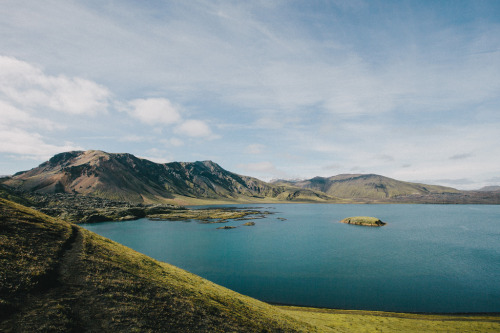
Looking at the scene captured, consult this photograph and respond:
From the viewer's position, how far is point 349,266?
224 feet

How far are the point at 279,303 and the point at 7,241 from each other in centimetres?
4269

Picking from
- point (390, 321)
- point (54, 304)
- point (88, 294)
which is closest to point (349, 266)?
point (390, 321)

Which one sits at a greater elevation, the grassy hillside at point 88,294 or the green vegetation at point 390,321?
the grassy hillside at point 88,294

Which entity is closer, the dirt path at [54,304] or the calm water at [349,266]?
the dirt path at [54,304]

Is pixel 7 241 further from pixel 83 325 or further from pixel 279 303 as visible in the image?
pixel 279 303

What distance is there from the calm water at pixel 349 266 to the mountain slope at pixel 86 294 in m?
26.3

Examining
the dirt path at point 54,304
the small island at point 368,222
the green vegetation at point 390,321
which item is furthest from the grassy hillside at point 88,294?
the small island at point 368,222

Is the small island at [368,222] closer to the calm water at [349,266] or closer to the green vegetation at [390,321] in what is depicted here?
the calm water at [349,266]

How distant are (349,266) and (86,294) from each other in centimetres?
6809

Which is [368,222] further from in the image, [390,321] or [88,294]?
[88,294]

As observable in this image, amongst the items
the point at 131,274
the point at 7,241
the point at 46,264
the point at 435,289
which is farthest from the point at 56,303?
the point at 435,289

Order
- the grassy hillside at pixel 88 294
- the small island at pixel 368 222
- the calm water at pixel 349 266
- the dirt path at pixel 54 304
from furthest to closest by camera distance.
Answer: the small island at pixel 368 222
the calm water at pixel 349 266
the grassy hillside at pixel 88 294
the dirt path at pixel 54 304

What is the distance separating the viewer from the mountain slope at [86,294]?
15867mm

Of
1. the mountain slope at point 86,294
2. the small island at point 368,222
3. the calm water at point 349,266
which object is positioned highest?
the mountain slope at point 86,294
